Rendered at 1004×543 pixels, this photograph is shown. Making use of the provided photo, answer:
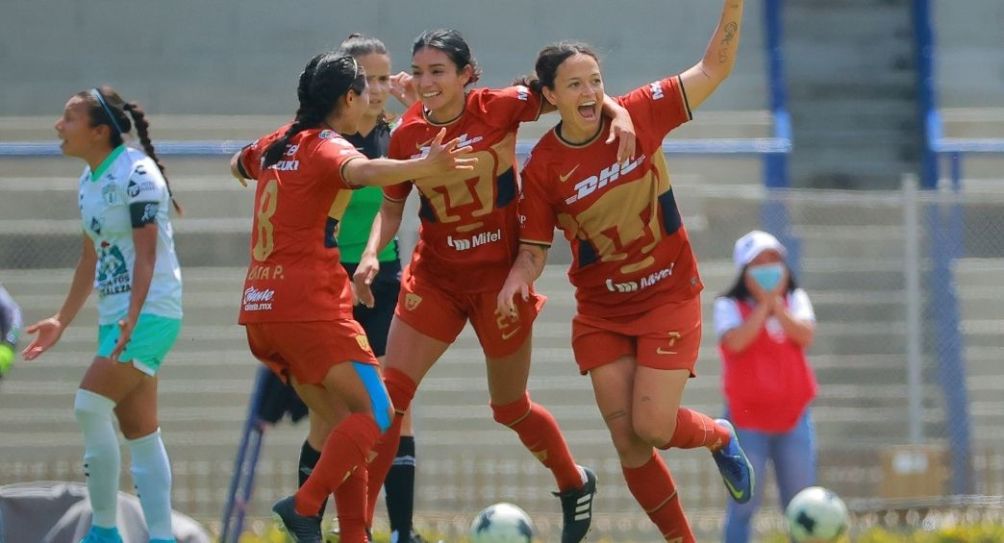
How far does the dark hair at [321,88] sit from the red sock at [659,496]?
1.88m

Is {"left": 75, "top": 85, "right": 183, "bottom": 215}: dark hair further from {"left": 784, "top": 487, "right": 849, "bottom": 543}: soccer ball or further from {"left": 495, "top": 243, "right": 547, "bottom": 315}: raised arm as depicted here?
{"left": 784, "top": 487, "right": 849, "bottom": 543}: soccer ball

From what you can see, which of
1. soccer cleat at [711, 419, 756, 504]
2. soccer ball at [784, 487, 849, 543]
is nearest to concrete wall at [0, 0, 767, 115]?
soccer ball at [784, 487, 849, 543]

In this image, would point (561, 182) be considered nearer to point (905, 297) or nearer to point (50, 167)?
point (905, 297)

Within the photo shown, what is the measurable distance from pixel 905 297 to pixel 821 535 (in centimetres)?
337

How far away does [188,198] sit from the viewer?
34.5 ft

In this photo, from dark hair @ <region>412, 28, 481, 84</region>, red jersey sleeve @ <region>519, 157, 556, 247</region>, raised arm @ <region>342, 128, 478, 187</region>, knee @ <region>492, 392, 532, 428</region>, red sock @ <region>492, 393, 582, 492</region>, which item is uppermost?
dark hair @ <region>412, 28, 481, 84</region>

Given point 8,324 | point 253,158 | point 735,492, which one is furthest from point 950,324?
point 8,324

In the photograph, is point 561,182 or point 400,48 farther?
point 400,48

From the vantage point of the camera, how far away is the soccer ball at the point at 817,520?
7.11m

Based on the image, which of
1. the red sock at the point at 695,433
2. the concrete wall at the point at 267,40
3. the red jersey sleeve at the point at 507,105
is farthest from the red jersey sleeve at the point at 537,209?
the concrete wall at the point at 267,40

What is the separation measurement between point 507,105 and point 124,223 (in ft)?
5.71

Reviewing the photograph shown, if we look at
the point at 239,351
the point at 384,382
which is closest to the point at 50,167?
the point at 239,351

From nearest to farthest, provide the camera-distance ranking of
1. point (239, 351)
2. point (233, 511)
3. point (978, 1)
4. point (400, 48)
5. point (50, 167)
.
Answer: point (233, 511), point (239, 351), point (50, 167), point (400, 48), point (978, 1)

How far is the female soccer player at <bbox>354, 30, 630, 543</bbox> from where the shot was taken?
20.6 ft
